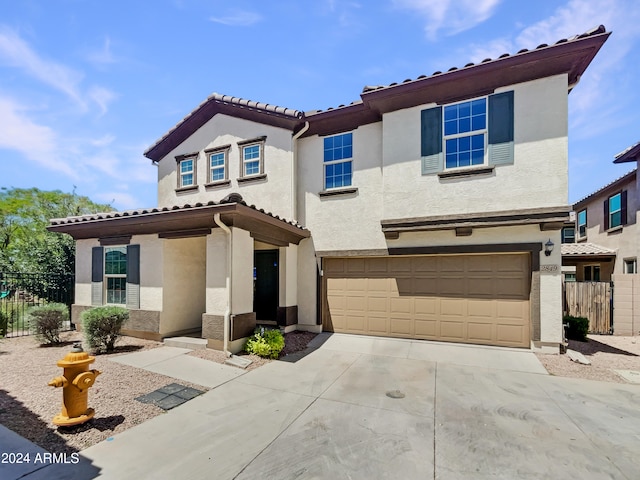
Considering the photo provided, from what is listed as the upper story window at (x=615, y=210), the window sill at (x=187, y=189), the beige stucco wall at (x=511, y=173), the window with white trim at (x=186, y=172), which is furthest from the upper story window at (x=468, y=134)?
the upper story window at (x=615, y=210)

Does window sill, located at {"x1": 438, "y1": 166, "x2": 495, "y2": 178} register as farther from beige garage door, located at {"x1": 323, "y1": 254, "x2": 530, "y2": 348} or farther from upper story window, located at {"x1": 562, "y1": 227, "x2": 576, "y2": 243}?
upper story window, located at {"x1": 562, "y1": 227, "x2": 576, "y2": 243}

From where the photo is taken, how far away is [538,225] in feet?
25.0

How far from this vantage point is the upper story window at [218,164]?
11477 mm

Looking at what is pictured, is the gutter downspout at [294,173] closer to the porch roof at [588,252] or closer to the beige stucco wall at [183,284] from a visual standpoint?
the beige stucco wall at [183,284]

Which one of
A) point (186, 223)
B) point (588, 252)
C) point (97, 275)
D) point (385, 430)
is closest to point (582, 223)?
point (588, 252)

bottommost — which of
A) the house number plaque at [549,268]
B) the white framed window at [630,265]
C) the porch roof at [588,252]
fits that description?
the white framed window at [630,265]

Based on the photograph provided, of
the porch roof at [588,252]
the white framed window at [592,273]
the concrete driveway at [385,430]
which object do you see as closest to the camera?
the concrete driveway at [385,430]

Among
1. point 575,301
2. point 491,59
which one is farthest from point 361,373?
point 575,301

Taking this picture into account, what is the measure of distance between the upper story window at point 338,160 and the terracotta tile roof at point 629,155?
11.3m

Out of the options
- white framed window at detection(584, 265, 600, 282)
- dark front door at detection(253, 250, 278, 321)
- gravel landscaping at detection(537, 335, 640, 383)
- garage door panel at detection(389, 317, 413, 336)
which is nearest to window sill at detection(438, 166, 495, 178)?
garage door panel at detection(389, 317, 413, 336)

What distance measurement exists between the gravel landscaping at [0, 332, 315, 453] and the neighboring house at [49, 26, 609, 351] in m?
1.84

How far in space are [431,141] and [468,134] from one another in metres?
0.95

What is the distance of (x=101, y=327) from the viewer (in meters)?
7.31

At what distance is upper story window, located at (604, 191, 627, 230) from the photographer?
44.1 feet
